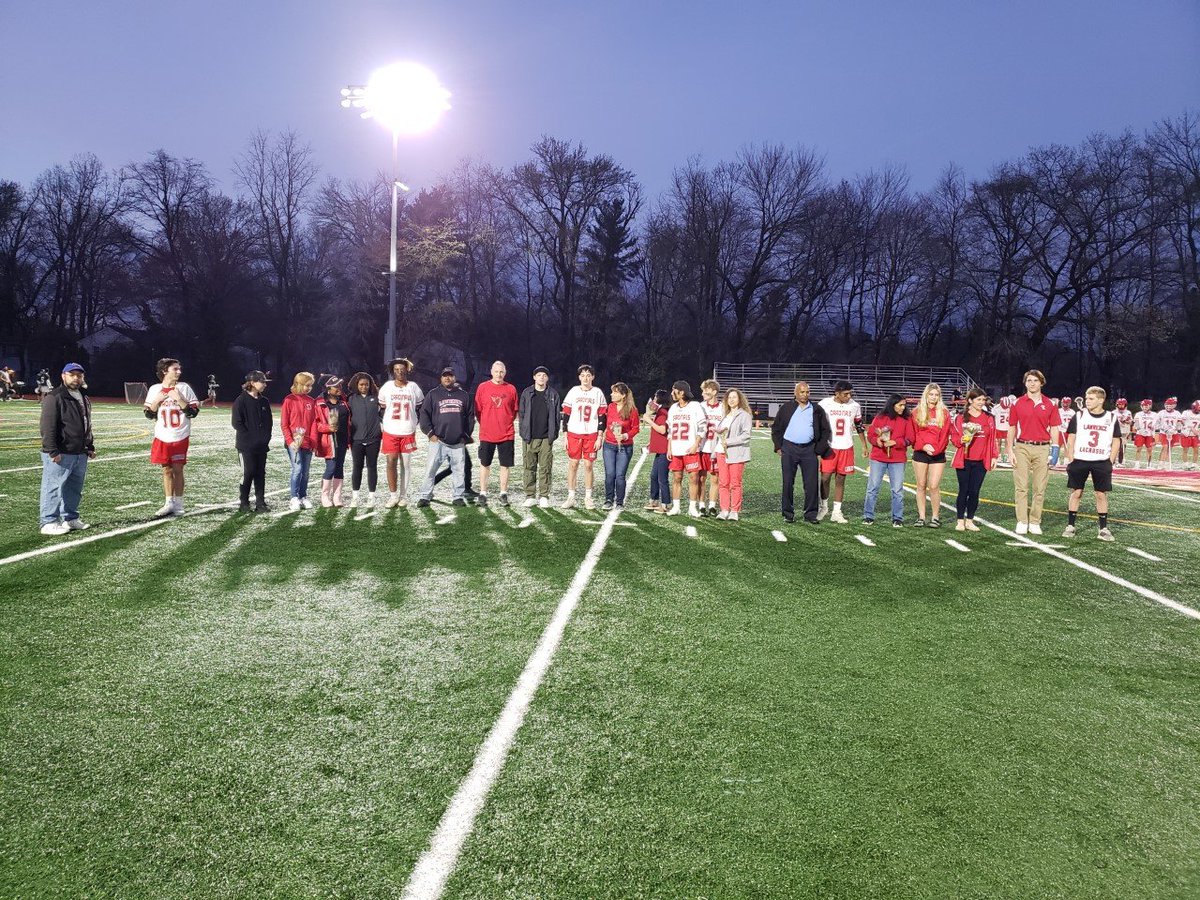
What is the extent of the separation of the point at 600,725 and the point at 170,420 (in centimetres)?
772

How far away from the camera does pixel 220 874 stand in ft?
8.89

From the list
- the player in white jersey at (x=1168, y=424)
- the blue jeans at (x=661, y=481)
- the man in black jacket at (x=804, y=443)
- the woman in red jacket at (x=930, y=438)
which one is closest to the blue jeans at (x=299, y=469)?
the blue jeans at (x=661, y=481)

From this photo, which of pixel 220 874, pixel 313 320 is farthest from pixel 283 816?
pixel 313 320

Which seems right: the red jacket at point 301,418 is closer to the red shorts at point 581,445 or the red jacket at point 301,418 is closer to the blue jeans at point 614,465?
the red shorts at point 581,445

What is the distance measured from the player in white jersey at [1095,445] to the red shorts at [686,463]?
493cm

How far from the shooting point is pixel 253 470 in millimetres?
10234

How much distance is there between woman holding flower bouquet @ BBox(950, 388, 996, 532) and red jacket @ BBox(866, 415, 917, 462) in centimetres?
61

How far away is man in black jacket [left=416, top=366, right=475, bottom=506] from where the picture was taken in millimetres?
10883

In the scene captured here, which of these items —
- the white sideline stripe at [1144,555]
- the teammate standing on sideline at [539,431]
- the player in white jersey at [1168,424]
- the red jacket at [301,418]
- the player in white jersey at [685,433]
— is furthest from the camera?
the player in white jersey at [1168,424]

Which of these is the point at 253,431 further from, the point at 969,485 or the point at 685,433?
the point at 969,485

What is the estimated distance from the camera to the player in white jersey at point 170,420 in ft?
30.6

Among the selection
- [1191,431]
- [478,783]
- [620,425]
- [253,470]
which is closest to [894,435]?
[620,425]

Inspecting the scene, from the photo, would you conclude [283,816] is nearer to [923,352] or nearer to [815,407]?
[815,407]

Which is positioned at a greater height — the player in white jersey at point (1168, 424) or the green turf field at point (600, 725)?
the player in white jersey at point (1168, 424)
